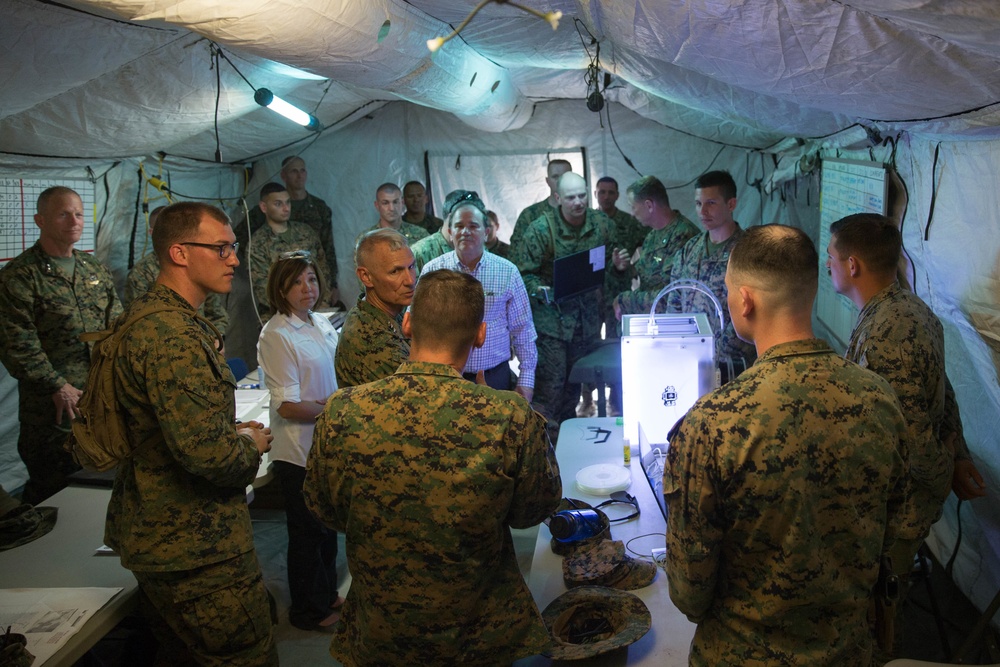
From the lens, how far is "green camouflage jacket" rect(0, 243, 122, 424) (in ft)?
11.6

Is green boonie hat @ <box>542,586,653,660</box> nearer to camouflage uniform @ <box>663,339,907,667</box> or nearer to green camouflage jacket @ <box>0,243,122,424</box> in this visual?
camouflage uniform @ <box>663,339,907,667</box>

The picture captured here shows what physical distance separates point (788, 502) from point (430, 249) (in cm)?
328

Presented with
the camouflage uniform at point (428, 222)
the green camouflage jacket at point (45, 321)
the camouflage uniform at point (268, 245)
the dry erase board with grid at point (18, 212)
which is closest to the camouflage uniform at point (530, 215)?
the camouflage uniform at point (428, 222)

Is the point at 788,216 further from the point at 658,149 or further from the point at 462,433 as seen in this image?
the point at 462,433

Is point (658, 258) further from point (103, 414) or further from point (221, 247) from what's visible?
point (103, 414)

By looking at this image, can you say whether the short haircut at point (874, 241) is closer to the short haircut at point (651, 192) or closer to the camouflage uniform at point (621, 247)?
the short haircut at point (651, 192)

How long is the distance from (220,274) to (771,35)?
5.23ft

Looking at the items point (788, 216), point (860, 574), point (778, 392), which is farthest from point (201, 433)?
point (788, 216)

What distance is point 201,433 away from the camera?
1.86 meters

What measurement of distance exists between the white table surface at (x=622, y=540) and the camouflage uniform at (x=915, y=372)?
74 cm

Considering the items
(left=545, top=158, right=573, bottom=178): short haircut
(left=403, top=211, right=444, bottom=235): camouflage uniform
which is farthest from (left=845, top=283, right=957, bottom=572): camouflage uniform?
(left=403, top=211, right=444, bottom=235): camouflage uniform

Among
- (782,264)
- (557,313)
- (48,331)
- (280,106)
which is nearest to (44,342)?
(48,331)

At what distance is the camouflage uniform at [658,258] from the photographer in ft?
14.0

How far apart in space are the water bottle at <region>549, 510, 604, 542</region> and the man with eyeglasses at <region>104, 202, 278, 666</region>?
84 centimetres
